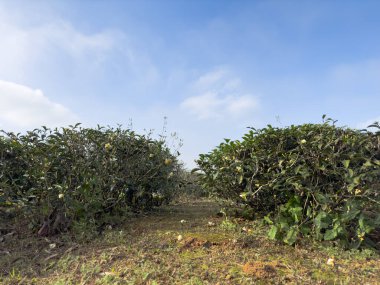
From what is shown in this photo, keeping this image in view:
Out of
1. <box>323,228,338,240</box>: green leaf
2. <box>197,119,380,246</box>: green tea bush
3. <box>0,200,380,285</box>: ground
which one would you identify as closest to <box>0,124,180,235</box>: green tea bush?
<box>0,200,380,285</box>: ground

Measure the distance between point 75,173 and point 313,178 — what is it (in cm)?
274

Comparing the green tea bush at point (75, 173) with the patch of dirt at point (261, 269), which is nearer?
the patch of dirt at point (261, 269)

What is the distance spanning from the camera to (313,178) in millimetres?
3352

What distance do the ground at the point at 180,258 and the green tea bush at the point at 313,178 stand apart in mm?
222


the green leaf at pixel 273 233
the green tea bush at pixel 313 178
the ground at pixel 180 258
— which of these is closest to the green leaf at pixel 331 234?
the green tea bush at pixel 313 178

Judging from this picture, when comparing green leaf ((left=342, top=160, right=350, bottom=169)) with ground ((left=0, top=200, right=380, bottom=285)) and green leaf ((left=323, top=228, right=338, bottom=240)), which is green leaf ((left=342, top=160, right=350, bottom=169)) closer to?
green leaf ((left=323, top=228, right=338, bottom=240))

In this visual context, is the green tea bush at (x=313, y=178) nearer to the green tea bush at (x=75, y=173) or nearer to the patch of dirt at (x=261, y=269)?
the patch of dirt at (x=261, y=269)

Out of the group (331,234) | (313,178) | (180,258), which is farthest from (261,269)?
(313,178)

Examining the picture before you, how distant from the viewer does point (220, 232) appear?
3.62 meters

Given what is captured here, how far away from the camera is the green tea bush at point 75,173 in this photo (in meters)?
3.74

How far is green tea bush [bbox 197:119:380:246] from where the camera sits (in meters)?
3.09

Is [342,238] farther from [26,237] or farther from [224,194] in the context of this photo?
[26,237]

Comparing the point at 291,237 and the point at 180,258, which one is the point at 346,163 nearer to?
the point at 291,237

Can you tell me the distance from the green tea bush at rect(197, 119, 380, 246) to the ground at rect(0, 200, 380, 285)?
0.22m
